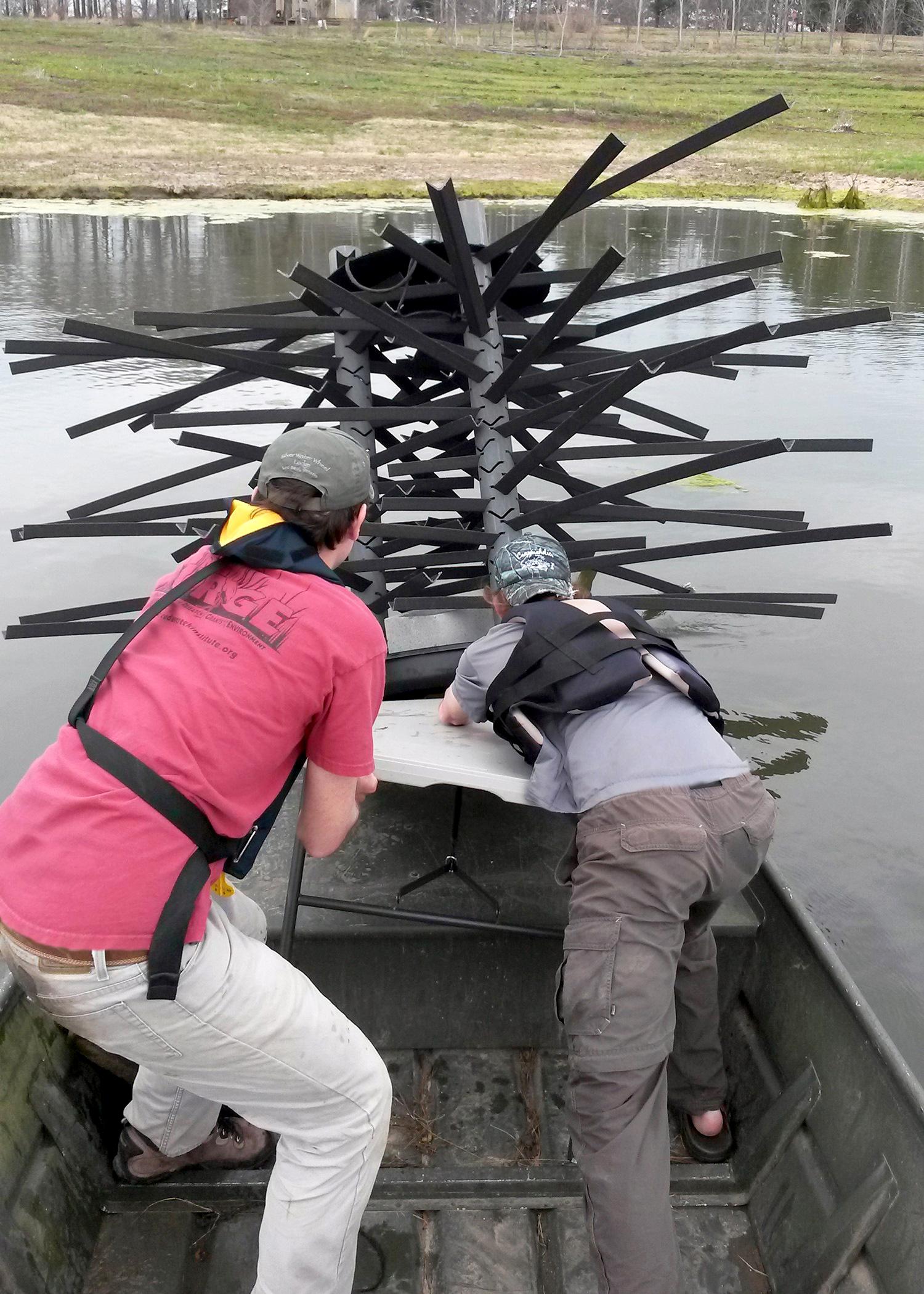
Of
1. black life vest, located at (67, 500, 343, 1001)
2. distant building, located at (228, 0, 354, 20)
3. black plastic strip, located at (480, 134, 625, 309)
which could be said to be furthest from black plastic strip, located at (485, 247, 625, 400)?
distant building, located at (228, 0, 354, 20)

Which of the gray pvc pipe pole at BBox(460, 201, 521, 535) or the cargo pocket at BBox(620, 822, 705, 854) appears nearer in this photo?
the cargo pocket at BBox(620, 822, 705, 854)

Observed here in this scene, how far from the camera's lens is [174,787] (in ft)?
5.94

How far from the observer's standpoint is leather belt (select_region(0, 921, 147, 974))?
1799 mm

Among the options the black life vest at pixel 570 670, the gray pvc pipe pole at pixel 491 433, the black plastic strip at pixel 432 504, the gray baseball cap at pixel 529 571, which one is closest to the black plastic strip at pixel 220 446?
the black plastic strip at pixel 432 504

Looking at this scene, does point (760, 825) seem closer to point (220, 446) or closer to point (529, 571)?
point (529, 571)

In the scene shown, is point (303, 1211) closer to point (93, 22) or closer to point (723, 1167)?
point (723, 1167)

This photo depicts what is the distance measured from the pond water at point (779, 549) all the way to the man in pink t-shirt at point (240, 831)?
2.34 m

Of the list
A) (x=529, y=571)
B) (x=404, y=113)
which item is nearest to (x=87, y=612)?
(x=529, y=571)

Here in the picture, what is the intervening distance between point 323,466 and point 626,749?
0.98 meters

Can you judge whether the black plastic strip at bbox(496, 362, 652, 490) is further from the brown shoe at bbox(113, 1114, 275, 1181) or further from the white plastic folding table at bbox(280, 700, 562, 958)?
the brown shoe at bbox(113, 1114, 275, 1181)

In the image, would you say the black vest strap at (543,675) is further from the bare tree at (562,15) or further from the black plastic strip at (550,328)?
the bare tree at (562,15)

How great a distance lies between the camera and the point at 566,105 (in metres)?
51.1

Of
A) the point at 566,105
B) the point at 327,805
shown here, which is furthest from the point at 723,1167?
the point at 566,105

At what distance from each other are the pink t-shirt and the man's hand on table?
0.87 metres
